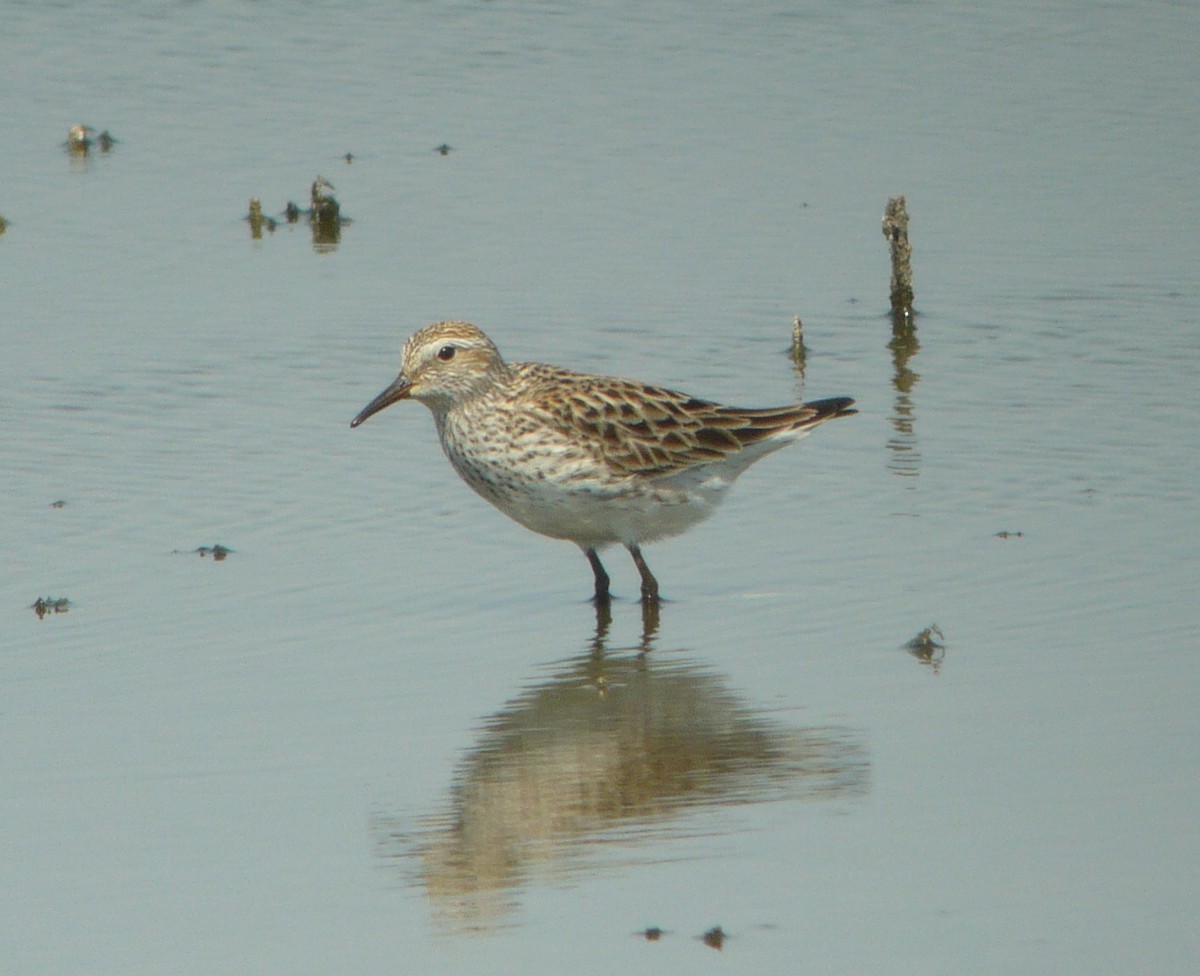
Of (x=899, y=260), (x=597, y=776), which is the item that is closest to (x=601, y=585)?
(x=597, y=776)

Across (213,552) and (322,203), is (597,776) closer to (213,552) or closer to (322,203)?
(213,552)

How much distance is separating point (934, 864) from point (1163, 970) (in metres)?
0.94

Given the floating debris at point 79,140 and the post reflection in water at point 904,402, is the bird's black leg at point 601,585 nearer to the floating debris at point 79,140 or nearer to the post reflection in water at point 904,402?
the post reflection in water at point 904,402

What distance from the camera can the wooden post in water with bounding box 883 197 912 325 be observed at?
49.1ft

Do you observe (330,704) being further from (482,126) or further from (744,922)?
(482,126)

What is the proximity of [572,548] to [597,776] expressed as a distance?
3647 mm

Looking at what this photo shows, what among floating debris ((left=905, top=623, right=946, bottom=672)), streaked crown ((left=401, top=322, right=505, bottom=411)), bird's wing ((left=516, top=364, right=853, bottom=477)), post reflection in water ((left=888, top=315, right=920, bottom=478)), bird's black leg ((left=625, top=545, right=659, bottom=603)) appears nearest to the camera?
floating debris ((left=905, top=623, right=946, bottom=672))

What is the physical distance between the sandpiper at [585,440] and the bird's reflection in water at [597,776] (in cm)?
112

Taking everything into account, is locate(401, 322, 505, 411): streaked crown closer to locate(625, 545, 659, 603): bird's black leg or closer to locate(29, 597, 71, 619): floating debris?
locate(625, 545, 659, 603): bird's black leg

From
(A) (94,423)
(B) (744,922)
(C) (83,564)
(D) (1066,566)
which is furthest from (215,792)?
(A) (94,423)

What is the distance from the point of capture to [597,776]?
820cm

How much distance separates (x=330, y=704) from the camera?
29.3 feet

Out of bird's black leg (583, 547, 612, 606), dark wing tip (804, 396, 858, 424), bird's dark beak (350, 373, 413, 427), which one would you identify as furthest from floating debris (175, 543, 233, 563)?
dark wing tip (804, 396, 858, 424)

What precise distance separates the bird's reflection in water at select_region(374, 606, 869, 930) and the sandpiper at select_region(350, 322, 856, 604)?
1.12 meters
